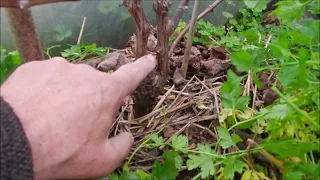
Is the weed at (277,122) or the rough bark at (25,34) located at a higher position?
the rough bark at (25,34)

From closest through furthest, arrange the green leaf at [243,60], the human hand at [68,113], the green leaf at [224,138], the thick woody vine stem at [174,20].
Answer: the human hand at [68,113]
the green leaf at [243,60]
the green leaf at [224,138]
the thick woody vine stem at [174,20]

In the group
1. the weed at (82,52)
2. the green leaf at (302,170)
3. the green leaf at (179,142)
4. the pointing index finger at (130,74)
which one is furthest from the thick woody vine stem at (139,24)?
the green leaf at (302,170)

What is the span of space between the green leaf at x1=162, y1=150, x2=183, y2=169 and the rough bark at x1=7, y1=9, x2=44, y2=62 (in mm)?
414

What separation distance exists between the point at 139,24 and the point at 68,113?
0.38 m

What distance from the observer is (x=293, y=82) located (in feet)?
2.90

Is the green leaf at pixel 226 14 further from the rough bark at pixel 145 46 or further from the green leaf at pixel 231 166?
the green leaf at pixel 231 166

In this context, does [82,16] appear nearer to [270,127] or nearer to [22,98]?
[22,98]

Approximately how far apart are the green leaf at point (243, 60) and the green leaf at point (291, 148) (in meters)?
0.17

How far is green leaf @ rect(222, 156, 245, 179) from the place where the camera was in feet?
3.17

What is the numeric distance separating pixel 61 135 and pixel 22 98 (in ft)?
0.38

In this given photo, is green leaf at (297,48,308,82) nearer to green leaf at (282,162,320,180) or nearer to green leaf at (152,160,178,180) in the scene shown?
green leaf at (282,162,320,180)

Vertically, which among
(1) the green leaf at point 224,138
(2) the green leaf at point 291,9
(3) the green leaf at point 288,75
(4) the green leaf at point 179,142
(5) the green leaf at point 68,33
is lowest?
(4) the green leaf at point 179,142

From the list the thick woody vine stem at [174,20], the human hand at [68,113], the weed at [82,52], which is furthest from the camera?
the weed at [82,52]

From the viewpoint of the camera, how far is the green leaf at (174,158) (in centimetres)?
107
